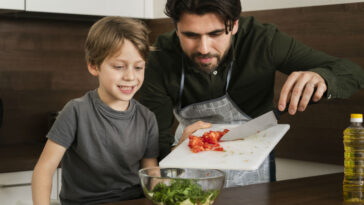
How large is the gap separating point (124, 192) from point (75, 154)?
0.18 metres

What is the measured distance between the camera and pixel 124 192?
5.15ft

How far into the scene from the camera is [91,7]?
259 cm

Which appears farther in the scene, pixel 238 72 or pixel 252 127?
pixel 238 72

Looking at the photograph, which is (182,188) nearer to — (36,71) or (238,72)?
(238,72)

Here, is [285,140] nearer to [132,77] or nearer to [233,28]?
[233,28]

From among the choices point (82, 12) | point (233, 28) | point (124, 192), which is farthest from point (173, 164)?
point (82, 12)

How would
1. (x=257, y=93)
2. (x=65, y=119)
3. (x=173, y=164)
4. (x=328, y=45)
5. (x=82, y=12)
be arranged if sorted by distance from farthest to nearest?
(x=82, y=12), (x=328, y=45), (x=257, y=93), (x=65, y=119), (x=173, y=164)

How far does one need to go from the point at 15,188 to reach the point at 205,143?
1121 mm

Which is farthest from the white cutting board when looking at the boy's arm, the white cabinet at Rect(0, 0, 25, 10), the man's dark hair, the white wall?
the white cabinet at Rect(0, 0, 25, 10)

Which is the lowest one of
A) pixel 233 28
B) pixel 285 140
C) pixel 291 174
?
pixel 291 174

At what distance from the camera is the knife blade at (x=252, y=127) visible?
150 cm

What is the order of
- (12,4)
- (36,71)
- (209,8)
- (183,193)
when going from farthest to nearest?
(36,71), (12,4), (209,8), (183,193)

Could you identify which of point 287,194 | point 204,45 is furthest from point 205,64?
point 287,194

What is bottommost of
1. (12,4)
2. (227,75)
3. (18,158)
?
(18,158)
